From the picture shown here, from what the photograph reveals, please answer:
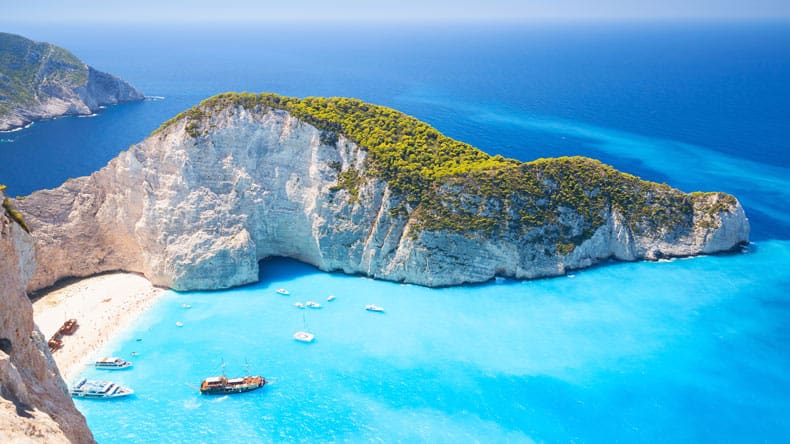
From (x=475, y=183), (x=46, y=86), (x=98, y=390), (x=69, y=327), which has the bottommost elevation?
(x=98, y=390)

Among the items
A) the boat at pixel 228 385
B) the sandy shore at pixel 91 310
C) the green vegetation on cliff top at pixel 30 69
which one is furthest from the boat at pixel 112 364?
the green vegetation on cliff top at pixel 30 69

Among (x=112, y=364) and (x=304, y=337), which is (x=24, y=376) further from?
(x=304, y=337)

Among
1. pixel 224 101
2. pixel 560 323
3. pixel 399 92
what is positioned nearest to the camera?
pixel 560 323

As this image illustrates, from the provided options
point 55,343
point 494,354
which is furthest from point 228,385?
point 494,354

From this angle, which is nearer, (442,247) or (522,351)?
(522,351)

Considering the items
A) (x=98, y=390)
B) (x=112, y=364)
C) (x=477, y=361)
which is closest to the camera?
(x=98, y=390)

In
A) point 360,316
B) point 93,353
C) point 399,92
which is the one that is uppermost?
point 399,92

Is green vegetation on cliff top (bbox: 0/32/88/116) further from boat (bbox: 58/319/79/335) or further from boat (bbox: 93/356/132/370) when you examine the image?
boat (bbox: 93/356/132/370)

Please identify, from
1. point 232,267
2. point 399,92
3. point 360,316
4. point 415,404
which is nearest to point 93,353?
point 232,267

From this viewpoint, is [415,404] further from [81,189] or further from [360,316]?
[81,189]
